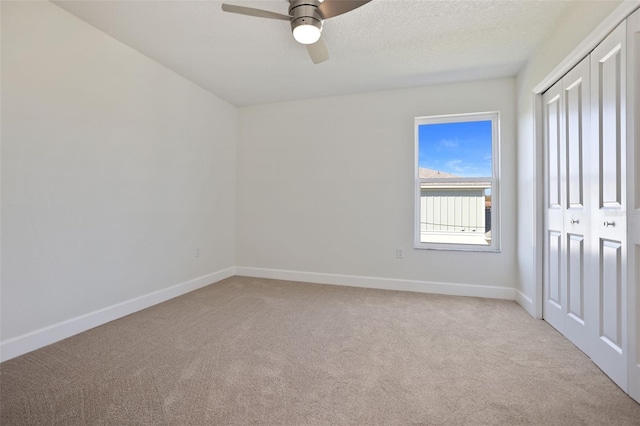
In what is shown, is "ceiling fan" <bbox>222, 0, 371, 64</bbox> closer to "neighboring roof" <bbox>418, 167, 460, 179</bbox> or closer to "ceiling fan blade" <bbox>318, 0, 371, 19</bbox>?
"ceiling fan blade" <bbox>318, 0, 371, 19</bbox>

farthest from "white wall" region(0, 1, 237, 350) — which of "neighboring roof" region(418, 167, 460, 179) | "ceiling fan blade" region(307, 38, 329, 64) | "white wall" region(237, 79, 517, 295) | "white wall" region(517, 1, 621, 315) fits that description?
"white wall" region(517, 1, 621, 315)

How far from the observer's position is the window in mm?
3480

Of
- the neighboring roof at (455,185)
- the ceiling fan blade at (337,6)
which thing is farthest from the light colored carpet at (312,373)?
the ceiling fan blade at (337,6)

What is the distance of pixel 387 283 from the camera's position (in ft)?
12.3

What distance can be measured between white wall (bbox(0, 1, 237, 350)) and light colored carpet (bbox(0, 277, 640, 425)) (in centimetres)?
45

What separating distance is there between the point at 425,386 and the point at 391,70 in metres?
2.94

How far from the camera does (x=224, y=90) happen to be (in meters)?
3.80

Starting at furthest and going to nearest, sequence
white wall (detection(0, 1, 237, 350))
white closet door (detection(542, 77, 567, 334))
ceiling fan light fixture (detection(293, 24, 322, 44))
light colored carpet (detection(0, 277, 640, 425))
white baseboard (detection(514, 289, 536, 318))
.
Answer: white baseboard (detection(514, 289, 536, 318))
white closet door (detection(542, 77, 567, 334))
white wall (detection(0, 1, 237, 350))
ceiling fan light fixture (detection(293, 24, 322, 44))
light colored carpet (detection(0, 277, 640, 425))

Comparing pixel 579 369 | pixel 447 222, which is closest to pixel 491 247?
pixel 447 222

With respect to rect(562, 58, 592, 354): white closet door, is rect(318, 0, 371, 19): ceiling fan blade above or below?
above

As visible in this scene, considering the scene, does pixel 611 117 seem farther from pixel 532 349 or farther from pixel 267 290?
pixel 267 290

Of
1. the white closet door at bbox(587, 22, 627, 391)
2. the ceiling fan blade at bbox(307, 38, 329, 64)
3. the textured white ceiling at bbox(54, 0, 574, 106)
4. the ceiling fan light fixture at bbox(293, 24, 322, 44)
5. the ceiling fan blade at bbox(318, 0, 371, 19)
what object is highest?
the textured white ceiling at bbox(54, 0, 574, 106)

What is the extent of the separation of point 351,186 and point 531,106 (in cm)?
204

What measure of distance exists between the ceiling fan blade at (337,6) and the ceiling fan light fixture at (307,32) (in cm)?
11
